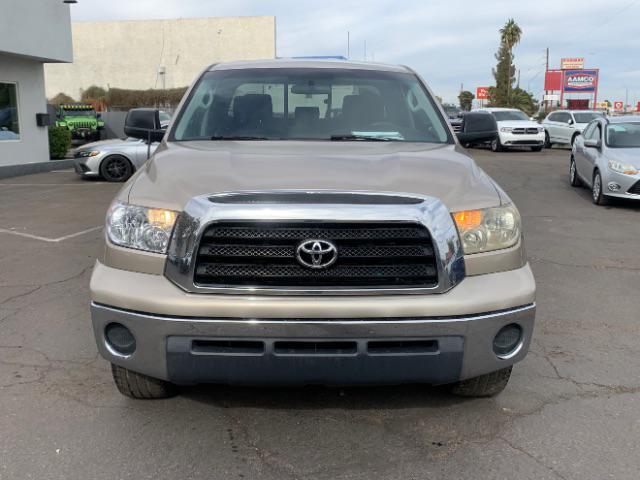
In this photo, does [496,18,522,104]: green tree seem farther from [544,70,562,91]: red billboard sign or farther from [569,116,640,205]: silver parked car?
[569,116,640,205]: silver parked car

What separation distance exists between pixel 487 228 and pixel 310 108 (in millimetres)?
1743

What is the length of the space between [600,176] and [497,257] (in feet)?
29.5

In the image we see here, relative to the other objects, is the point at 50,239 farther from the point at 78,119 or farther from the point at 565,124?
the point at 565,124

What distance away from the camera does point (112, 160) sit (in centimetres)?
1397

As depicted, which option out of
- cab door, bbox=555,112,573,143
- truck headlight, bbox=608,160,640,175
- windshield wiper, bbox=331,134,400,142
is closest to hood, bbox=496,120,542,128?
cab door, bbox=555,112,573,143

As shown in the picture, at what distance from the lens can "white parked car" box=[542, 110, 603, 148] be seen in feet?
80.3

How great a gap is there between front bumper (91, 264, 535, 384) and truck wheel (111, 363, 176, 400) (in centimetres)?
42

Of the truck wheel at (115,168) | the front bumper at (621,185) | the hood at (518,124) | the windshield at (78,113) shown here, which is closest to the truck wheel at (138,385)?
the front bumper at (621,185)

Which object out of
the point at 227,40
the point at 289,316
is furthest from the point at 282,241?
the point at 227,40

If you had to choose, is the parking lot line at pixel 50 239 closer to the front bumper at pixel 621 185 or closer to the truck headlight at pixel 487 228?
the truck headlight at pixel 487 228

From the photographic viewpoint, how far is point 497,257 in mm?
2961

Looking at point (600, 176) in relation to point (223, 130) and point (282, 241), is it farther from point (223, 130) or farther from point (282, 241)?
point (282, 241)

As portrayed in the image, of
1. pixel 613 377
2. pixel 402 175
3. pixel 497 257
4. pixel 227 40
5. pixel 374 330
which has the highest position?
pixel 227 40

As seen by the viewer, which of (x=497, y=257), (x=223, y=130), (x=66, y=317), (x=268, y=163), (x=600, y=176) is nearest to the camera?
(x=497, y=257)
